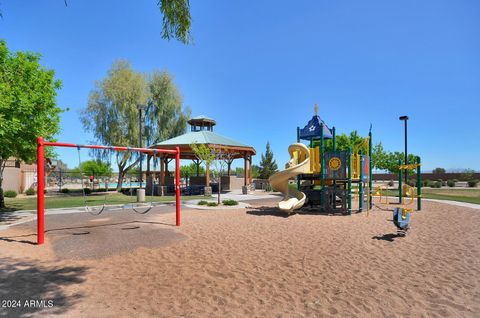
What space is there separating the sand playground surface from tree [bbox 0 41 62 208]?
3.78 m

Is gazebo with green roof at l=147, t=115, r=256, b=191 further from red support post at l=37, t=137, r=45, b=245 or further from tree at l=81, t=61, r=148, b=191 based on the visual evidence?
red support post at l=37, t=137, r=45, b=245

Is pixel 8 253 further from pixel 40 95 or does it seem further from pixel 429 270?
pixel 429 270

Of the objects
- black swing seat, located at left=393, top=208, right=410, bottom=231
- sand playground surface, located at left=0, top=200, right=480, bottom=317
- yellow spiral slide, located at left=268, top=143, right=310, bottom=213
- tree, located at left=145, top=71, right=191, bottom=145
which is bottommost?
sand playground surface, located at left=0, top=200, right=480, bottom=317

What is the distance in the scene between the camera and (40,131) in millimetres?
11375

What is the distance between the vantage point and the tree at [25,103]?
32.9 ft

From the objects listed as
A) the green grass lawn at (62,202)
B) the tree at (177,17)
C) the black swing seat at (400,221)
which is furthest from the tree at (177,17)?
the green grass lawn at (62,202)

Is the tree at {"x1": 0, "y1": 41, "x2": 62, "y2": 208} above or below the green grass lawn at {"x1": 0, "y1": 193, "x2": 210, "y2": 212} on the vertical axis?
above

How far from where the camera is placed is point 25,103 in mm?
10172

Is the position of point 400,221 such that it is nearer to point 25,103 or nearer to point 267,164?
point 25,103

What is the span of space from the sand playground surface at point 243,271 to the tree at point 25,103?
3.78m

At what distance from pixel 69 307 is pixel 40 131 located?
988 cm

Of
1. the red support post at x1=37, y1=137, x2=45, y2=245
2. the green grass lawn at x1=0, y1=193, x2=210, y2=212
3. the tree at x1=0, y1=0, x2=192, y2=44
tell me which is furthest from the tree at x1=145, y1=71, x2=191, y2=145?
the tree at x1=0, y1=0, x2=192, y2=44

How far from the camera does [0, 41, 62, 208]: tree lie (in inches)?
395

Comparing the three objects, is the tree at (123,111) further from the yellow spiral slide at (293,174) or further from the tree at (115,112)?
the yellow spiral slide at (293,174)
